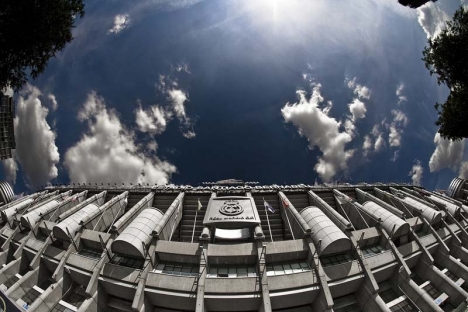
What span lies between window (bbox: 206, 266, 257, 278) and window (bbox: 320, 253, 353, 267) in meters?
9.46

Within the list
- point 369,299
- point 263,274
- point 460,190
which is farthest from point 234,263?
point 460,190

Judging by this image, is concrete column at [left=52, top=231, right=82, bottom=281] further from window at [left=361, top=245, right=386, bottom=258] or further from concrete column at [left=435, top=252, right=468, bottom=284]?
concrete column at [left=435, top=252, right=468, bottom=284]

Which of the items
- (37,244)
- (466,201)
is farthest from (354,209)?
(37,244)

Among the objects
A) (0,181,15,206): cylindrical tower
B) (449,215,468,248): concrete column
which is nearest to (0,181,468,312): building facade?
(449,215,468,248): concrete column

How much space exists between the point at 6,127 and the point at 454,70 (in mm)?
95767

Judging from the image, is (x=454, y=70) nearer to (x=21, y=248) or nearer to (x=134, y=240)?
(x=134, y=240)

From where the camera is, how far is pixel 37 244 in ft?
106

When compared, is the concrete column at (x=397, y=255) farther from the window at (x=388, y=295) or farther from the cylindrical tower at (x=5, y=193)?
the cylindrical tower at (x=5, y=193)

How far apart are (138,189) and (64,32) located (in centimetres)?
3069

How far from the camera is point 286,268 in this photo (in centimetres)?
2552

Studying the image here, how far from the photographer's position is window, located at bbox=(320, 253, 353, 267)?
26283mm

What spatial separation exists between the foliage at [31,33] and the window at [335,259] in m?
42.7

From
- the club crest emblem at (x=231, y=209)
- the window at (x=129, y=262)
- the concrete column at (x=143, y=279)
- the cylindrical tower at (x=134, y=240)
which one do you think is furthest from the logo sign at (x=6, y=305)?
the club crest emblem at (x=231, y=209)

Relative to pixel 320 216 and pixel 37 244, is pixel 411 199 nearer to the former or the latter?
pixel 320 216
